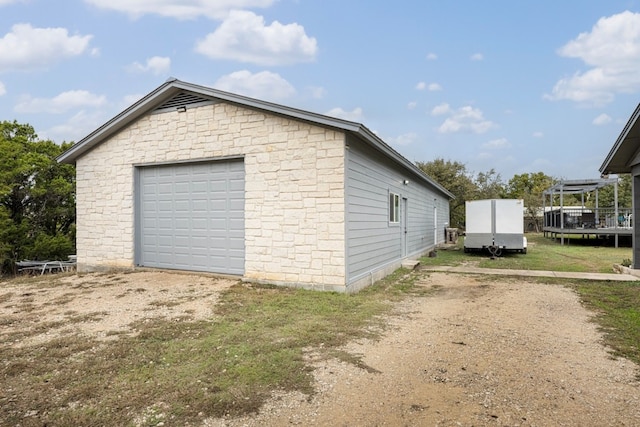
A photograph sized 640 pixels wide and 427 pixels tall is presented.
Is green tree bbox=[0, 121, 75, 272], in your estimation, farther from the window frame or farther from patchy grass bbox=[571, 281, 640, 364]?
patchy grass bbox=[571, 281, 640, 364]

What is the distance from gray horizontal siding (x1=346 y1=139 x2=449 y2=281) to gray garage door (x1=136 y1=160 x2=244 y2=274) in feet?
8.23

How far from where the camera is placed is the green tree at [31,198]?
15476 mm

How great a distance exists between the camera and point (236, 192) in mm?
8625

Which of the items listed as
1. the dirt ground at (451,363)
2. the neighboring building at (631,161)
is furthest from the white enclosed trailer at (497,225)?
the dirt ground at (451,363)

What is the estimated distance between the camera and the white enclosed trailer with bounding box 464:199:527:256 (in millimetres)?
15117

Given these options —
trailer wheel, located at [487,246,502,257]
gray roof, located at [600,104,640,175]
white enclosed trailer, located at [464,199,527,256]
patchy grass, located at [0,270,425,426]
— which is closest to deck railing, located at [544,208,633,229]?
white enclosed trailer, located at [464,199,527,256]

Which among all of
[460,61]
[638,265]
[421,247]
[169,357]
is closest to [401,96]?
[460,61]

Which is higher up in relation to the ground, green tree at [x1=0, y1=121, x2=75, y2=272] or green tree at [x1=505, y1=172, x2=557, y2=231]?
green tree at [x1=505, y1=172, x2=557, y2=231]

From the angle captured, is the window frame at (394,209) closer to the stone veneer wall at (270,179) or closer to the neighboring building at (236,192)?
the neighboring building at (236,192)

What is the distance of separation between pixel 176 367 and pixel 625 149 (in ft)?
37.5

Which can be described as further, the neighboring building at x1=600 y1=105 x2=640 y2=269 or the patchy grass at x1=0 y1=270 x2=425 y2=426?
the neighboring building at x1=600 y1=105 x2=640 y2=269

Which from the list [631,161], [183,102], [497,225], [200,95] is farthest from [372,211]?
[497,225]

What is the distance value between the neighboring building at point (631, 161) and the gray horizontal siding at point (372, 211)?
5453 mm

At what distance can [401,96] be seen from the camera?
18500 millimetres
